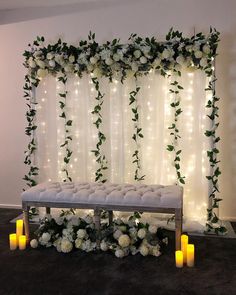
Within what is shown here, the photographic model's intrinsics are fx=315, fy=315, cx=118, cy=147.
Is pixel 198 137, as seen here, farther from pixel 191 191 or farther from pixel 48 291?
pixel 48 291

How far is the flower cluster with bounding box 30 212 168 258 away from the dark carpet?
0.22 ft

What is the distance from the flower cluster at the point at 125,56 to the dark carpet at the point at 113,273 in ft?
6.00

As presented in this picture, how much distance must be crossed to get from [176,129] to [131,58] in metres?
0.89

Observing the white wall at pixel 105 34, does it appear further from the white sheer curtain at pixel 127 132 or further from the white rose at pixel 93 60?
the white rose at pixel 93 60

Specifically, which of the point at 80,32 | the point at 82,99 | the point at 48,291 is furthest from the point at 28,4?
the point at 48,291

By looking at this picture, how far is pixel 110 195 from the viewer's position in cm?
274

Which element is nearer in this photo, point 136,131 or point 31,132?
point 136,131

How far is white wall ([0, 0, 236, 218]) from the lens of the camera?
3400 millimetres

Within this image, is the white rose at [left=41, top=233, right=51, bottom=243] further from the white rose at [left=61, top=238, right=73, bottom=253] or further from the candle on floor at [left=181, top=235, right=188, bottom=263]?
the candle on floor at [left=181, top=235, right=188, bottom=263]

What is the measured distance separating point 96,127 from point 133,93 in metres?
0.58

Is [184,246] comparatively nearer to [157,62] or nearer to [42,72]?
[157,62]

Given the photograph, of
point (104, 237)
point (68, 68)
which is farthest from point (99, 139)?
point (104, 237)

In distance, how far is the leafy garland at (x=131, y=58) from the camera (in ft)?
10.4

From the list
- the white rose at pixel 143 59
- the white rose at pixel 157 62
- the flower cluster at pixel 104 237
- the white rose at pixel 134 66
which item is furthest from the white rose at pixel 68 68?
the flower cluster at pixel 104 237
